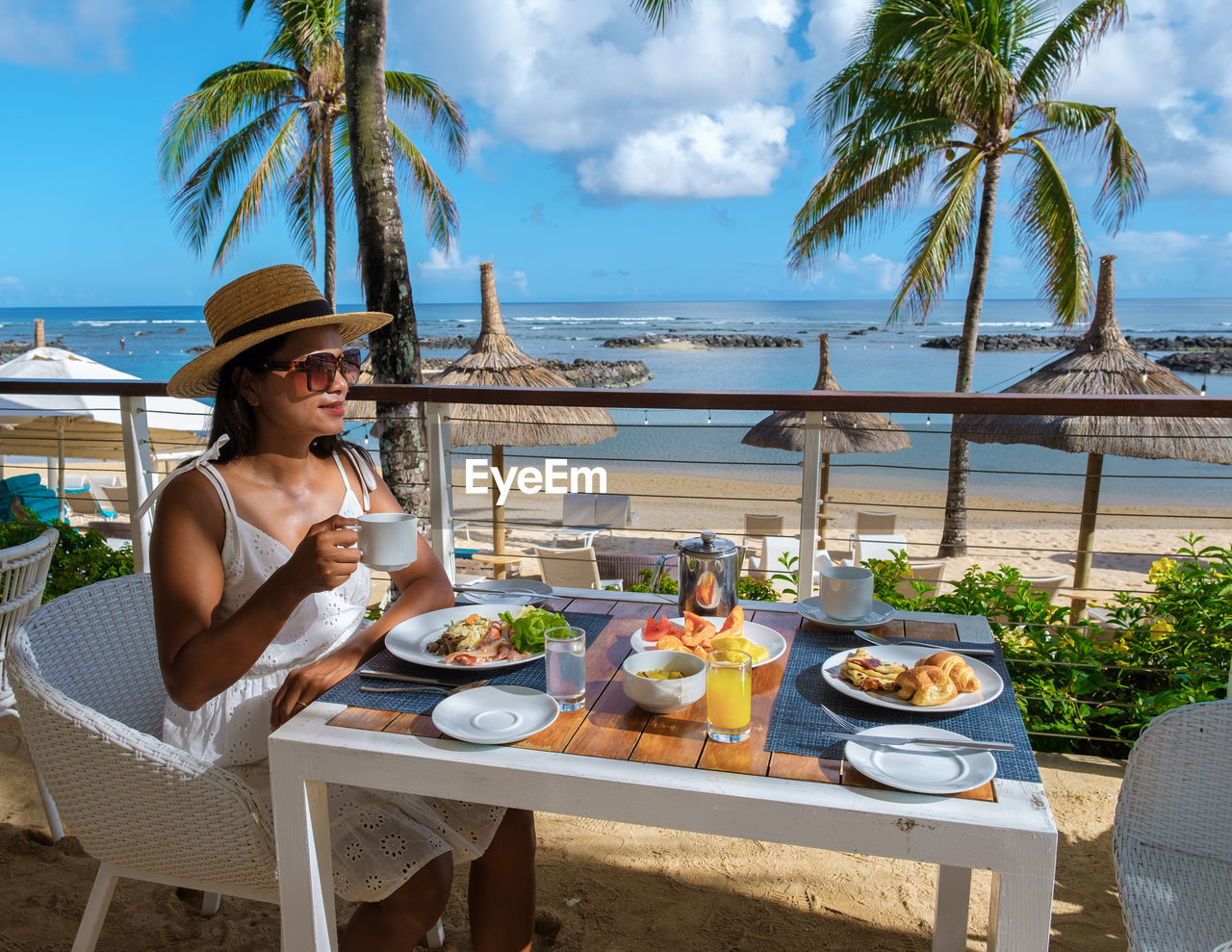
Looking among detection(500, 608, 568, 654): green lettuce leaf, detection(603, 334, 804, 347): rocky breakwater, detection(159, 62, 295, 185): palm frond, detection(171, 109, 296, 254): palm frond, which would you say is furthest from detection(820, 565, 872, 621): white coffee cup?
→ detection(603, 334, 804, 347): rocky breakwater

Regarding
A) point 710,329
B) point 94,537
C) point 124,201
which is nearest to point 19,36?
point 124,201

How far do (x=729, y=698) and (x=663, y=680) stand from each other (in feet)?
0.35

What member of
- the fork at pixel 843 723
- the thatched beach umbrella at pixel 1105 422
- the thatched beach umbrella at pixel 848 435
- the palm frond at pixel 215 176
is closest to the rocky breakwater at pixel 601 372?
the palm frond at pixel 215 176

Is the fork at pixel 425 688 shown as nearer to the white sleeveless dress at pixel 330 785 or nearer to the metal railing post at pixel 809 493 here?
the white sleeveless dress at pixel 330 785

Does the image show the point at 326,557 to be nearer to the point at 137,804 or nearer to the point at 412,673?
the point at 412,673

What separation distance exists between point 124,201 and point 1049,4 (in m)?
81.3

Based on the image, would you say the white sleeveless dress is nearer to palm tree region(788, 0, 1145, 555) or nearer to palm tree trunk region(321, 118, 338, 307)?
palm tree region(788, 0, 1145, 555)

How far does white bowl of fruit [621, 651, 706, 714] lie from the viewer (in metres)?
1.16

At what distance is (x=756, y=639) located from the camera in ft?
4.78

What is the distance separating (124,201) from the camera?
74438 mm

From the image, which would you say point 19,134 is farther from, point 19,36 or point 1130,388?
point 1130,388

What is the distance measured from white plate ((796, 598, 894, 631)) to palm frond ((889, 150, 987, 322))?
1020 centimetres

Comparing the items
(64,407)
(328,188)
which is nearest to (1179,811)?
(64,407)

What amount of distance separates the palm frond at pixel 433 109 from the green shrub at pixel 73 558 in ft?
35.7
